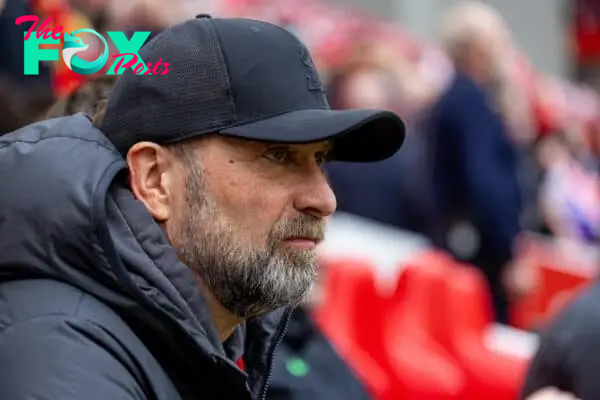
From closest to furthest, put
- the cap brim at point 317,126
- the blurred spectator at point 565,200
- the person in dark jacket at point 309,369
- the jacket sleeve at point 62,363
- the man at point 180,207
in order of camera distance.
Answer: the jacket sleeve at point 62,363 → the man at point 180,207 → the cap brim at point 317,126 → the person in dark jacket at point 309,369 → the blurred spectator at point 565,200

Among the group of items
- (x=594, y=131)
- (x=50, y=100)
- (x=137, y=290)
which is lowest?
(x=594, y=131)

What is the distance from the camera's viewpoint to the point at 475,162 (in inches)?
257

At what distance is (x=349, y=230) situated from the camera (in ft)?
22.8

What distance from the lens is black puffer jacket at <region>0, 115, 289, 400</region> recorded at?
5.87 ft

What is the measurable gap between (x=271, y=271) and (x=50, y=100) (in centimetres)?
159

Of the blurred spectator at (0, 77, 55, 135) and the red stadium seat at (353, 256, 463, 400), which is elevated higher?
the blurred spectator at (0, 77, 55, 135)

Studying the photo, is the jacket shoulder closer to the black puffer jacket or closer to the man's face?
the black puffer jacket

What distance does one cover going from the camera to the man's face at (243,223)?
208cm

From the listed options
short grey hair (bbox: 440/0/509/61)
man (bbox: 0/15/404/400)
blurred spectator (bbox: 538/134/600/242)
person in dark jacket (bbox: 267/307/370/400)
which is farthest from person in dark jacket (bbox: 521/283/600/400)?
blurred spectator (bbox: 538/134/600/242)

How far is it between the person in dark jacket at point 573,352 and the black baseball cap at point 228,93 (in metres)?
1.21

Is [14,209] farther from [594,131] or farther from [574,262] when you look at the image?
[594,131]

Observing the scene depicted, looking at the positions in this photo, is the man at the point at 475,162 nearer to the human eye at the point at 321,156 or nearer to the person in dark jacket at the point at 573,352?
the person in dark jacket at the point at 573,352

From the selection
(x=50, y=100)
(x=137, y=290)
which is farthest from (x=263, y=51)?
(x=50, y=100)

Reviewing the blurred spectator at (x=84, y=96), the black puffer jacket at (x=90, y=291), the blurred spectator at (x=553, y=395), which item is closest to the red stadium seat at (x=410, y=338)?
the blurred spectator at (x=553, y=395)
